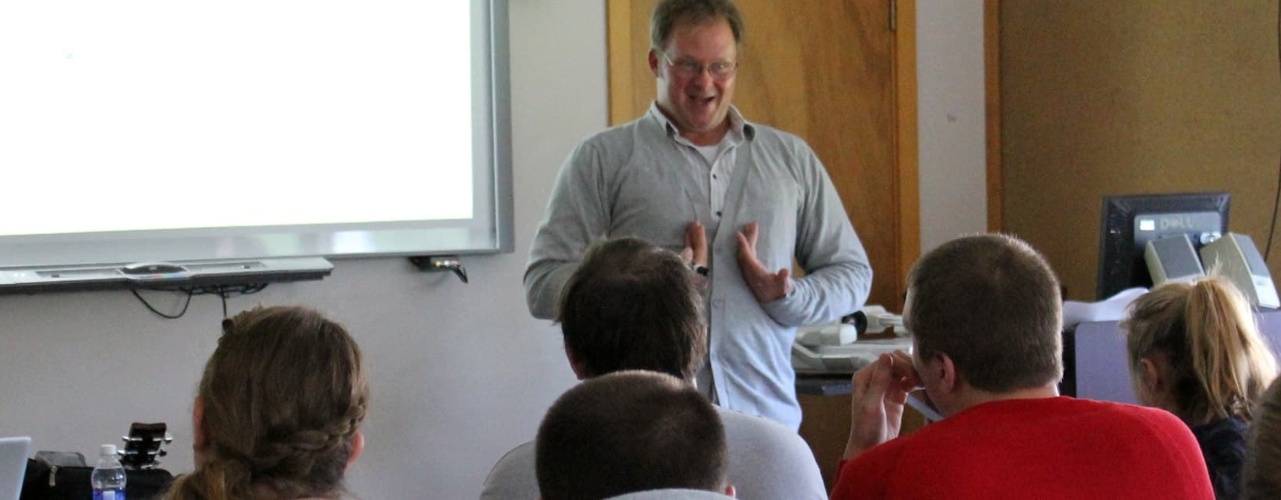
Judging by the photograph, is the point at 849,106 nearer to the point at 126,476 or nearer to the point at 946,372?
the point at 126,476

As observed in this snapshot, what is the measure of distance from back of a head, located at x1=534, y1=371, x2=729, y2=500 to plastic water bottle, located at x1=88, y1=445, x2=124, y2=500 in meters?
1.44

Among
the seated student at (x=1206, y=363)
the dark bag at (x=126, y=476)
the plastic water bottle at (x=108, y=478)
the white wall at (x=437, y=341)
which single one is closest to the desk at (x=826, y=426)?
the white wall at (x=437, y=341)

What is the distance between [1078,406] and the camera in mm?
1584

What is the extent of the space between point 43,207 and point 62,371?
0.43 metres

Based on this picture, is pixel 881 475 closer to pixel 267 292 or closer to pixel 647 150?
pixel 647 150

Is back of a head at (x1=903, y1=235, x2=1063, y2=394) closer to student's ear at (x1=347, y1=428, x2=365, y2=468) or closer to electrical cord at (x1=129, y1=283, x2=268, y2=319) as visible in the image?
student's ear at (x1=347, y1=428, x2=365, y2=468)

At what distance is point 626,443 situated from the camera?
1.15 m

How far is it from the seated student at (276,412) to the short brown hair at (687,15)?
1347 mm

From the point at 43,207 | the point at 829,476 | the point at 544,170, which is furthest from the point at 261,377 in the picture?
the point at 829,476

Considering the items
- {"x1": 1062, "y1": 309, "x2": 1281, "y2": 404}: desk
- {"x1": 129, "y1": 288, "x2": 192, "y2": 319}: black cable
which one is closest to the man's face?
{"x1": 1062, "y1": 309, "x2": 1281, "y2": 404}: desk

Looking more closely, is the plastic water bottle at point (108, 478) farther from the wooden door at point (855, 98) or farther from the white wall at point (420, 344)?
the wooden door at point (855, 98)

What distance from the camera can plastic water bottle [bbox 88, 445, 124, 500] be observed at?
2350mm

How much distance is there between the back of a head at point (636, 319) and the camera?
172 centimetres

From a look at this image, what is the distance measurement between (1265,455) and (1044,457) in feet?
1.88
